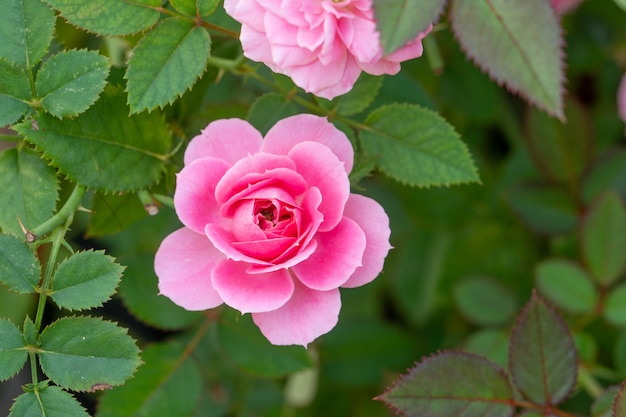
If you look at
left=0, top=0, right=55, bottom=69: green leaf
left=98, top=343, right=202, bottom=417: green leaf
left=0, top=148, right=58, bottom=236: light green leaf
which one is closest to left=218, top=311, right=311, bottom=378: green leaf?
left=98, top=343, right=202, bottom=417: green leaf

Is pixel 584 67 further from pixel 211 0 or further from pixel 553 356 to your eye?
pixel 211 0

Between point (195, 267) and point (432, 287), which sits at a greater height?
point (195, 267)

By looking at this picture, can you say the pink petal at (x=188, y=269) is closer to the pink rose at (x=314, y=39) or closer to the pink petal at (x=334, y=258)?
the pink petal at (x=334, y=258)

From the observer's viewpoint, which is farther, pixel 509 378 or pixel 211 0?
pixel 509 378

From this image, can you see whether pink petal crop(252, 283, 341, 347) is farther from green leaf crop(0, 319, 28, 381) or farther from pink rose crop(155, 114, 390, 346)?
green leaf crop(0, 319, 28, 381)

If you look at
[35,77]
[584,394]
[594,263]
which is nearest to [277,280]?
[35,77]

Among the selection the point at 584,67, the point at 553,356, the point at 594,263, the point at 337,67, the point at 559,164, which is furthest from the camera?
the point at 584,67

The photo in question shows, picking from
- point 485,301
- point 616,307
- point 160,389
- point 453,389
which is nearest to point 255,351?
point 160,389
